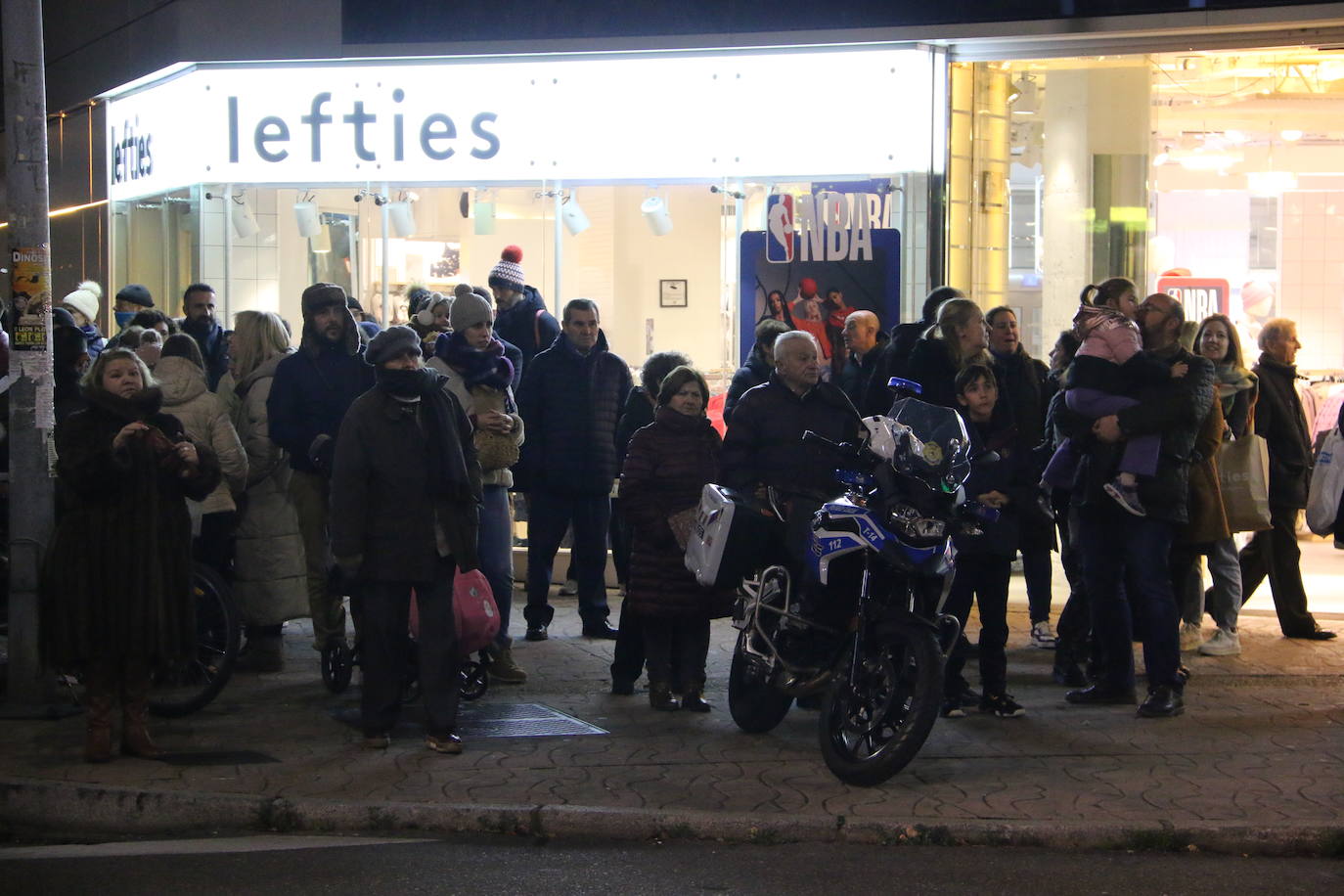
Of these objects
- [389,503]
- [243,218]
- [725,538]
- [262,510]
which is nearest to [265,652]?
[262,510]

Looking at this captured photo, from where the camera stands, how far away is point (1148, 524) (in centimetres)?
750

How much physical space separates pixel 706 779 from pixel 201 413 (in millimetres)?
3417

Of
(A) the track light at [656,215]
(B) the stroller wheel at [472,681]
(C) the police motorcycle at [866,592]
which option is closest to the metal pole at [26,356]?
(B) the stroller wheel at [472,681]

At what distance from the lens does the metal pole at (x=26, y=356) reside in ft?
25.3

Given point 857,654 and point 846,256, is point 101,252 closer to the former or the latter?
point 846,256

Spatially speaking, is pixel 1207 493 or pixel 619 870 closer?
pixel 619 870

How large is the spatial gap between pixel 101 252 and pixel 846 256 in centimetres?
724

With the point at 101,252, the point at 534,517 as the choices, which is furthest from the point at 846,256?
the point at 101,252

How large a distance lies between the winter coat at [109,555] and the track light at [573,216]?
574 centimetres

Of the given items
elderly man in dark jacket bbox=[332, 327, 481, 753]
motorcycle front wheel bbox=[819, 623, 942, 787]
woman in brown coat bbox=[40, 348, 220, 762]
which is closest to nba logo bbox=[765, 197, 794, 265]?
elderly man in dark jacket bbox=[332, 327, 481, 753]

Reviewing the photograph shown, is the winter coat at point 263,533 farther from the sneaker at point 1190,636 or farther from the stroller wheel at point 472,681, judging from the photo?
the sneaker at point 1190,636

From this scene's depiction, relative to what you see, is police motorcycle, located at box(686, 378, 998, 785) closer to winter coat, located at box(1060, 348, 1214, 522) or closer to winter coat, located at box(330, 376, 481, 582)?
winter coat, located at box(1060, 348, 1214, 522)

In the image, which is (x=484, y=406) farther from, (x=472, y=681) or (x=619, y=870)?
(x=619, y=870)

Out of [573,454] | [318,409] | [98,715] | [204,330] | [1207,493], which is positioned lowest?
[98,715]
